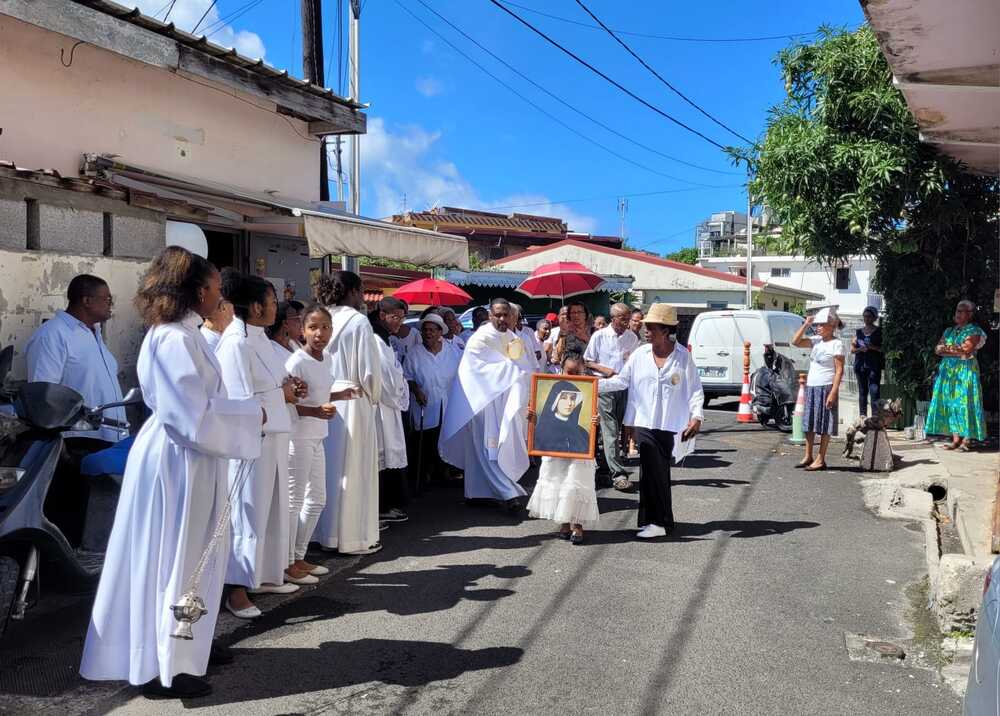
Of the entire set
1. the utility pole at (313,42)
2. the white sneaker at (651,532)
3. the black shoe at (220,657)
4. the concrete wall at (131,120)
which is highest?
the utility pole at (313,42)

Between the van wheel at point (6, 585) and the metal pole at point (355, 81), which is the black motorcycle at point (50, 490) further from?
the metal pole at point (355, 81)

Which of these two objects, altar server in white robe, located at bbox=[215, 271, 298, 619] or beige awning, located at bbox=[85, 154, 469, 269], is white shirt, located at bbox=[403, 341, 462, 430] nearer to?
beige awning, located at bbox=[85, 154, 469, 269]

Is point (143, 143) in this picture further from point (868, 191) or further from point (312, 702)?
point (868, 191)

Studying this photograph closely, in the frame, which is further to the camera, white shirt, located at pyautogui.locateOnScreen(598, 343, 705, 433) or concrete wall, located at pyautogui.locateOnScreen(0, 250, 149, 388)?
white shirt, located at pyautogui.locateOnScreen(598, 343, 705, 433)

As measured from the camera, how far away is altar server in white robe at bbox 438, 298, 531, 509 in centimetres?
843

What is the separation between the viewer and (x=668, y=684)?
4555 millimetres

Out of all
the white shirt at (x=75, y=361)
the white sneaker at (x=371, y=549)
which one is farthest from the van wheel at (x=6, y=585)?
the white sneaker at (x=371, y=549)

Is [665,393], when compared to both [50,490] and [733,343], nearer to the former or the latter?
[50,490]

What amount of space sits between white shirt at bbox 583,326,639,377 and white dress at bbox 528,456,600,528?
3.42 meters

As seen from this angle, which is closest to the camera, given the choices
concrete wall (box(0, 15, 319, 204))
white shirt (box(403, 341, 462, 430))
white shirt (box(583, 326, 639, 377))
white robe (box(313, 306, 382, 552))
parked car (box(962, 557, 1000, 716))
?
parked car (box(962, 557, 1000, 716))

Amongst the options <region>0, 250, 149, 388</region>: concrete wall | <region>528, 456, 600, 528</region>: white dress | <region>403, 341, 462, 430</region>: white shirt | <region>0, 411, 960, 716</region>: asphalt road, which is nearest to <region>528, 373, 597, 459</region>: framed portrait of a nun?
<region>528, 456, 600, 528</region>: white dress

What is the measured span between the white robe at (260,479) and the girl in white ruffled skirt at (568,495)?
92.6 inches

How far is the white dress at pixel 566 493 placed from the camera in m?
7.19

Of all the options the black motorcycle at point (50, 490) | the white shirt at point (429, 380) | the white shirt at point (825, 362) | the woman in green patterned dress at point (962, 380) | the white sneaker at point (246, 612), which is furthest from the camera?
the woman in green patterned dress at point (962, 380)
